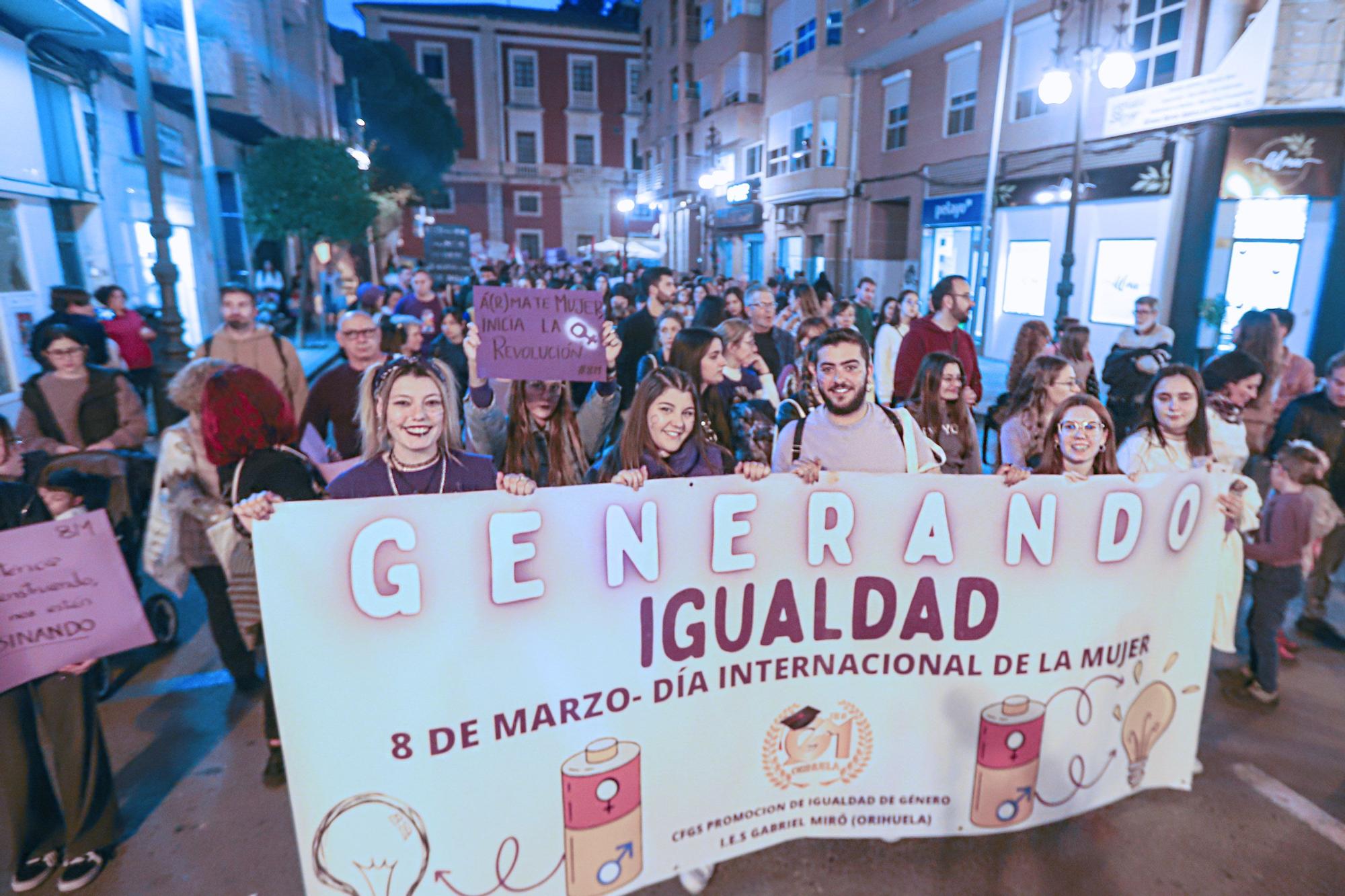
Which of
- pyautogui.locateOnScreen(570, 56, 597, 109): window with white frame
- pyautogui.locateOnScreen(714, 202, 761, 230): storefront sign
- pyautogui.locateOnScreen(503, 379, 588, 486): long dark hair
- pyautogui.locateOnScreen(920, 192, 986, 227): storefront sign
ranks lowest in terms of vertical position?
pyautogui.locateOnScreen(503, 379, 588, 486): long dark hair

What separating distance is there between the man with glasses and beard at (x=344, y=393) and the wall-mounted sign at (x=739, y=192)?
85.7 ft

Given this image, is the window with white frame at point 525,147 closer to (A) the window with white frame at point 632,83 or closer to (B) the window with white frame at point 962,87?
(A) the window with white frame at point 632,83

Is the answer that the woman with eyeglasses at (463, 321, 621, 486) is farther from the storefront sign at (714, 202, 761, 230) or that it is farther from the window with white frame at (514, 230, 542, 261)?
the window with white frame at (514, 230, 542, 261)

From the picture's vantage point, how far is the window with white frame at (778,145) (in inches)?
1016

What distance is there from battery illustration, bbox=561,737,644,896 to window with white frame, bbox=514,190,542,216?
51.6 meters

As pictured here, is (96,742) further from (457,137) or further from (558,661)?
(457,137)

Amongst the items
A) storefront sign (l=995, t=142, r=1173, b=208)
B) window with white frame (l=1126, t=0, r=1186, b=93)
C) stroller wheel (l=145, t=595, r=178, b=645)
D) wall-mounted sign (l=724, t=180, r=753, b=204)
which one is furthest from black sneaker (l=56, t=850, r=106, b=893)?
wall-mounted sign (l=724, t=180, r=753, b=204)

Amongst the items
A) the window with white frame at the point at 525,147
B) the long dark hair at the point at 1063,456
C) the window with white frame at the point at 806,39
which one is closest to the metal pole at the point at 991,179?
the window with white frame at the point at 806,39

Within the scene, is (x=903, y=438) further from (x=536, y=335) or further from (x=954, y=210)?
(x=954, y=210)

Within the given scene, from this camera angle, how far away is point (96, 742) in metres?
2.97

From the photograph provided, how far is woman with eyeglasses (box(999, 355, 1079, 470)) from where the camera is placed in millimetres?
4773

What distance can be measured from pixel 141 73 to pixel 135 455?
24.1 ft

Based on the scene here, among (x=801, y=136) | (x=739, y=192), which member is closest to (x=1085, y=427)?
(x=801, y=136)

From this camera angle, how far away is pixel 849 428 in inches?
137
